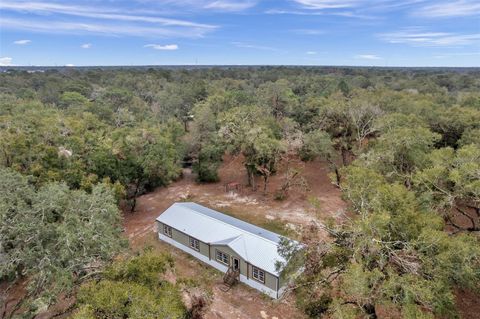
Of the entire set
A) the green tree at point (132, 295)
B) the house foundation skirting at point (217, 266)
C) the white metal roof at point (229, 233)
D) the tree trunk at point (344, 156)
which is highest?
the green tree at point (132, 295)

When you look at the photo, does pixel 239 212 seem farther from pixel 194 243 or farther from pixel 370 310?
pixel 370 310

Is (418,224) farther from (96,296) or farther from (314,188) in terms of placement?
(314,188)

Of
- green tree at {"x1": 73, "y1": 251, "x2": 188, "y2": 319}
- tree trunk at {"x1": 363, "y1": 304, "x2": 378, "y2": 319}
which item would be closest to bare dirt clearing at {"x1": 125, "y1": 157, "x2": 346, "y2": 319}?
tree trunk at {"x1": 363, "y1": 304, "x2": 378, "y2": 319}

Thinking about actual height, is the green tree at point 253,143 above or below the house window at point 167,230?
above

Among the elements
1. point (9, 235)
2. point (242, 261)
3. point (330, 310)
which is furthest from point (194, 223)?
point (330, 310)

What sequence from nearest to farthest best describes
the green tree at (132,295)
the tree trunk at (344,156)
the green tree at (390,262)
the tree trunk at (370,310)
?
the green tree at (132,295), the green tree at (390,262), the tree trunk at (370,310), the tree trunk at (344,156)

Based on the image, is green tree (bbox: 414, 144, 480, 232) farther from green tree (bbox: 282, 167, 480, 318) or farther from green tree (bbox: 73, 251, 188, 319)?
green tree (bbox: 73, 251, 188, 319)

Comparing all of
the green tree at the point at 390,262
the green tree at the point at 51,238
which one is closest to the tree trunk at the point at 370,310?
the green tree at the point at 390,262

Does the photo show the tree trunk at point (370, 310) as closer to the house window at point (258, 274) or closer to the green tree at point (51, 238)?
the house window at point (258, 274)
